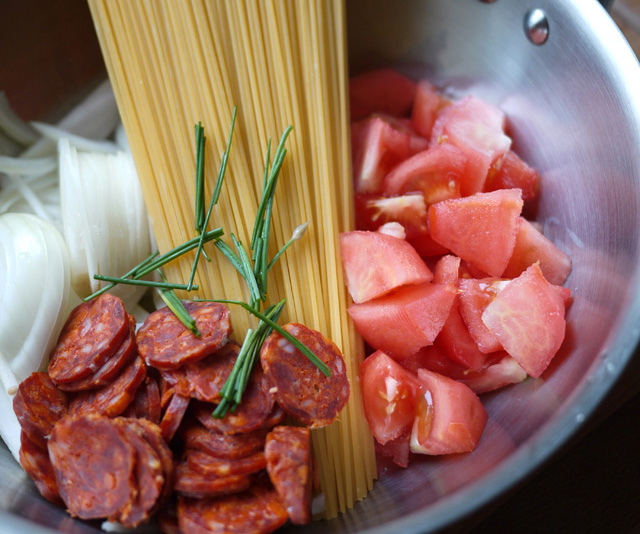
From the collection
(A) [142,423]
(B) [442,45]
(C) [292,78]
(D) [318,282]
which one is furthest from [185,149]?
(B) [442,45]

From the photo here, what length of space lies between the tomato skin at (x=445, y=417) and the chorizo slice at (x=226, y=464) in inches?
14.8

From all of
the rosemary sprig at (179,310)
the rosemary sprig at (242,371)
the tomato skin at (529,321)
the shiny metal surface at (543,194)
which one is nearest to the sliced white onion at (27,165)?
the rosemary sprig at (179,310)

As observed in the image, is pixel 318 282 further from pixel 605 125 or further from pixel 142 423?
pixel 605 125

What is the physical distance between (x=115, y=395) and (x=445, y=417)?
715 millimetres

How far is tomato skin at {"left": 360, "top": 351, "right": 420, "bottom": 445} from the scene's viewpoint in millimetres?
1332

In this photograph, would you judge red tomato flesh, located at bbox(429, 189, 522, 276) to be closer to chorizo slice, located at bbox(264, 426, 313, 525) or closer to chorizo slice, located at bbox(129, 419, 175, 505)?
chorizo slice, located at bbox(264, 426, 313, 525)

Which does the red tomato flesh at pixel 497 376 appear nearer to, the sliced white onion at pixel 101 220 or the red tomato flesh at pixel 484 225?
the red tomato flesh at pixel 484 225

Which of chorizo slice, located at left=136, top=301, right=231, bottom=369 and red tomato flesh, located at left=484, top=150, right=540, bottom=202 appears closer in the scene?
chorizo slice, located at left=136, top=301, right=231, bottom=369

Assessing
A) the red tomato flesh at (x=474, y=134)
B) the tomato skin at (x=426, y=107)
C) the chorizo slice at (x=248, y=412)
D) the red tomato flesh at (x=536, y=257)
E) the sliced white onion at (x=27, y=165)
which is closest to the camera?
the chorizo slice at (x=248, y=412)

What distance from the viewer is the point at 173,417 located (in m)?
1.22

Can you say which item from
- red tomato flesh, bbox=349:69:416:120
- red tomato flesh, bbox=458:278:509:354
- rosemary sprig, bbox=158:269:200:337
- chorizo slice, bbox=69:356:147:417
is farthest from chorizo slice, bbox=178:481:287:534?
red tomato flesh, bbox=349:69:416:120

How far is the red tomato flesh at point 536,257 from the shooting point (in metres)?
1.45

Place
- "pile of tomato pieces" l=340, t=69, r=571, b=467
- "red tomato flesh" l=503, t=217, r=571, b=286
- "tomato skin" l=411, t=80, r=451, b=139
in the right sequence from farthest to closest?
"tomato skin" l=411, t=80, r=451, b=139 → "red tomato flesh" l=503, t=217, r=571, b=286 → "pile of tomato pieces" l=340, t=69, r=571, b=467

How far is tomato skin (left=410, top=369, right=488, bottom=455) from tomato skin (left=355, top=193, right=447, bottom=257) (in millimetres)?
345
